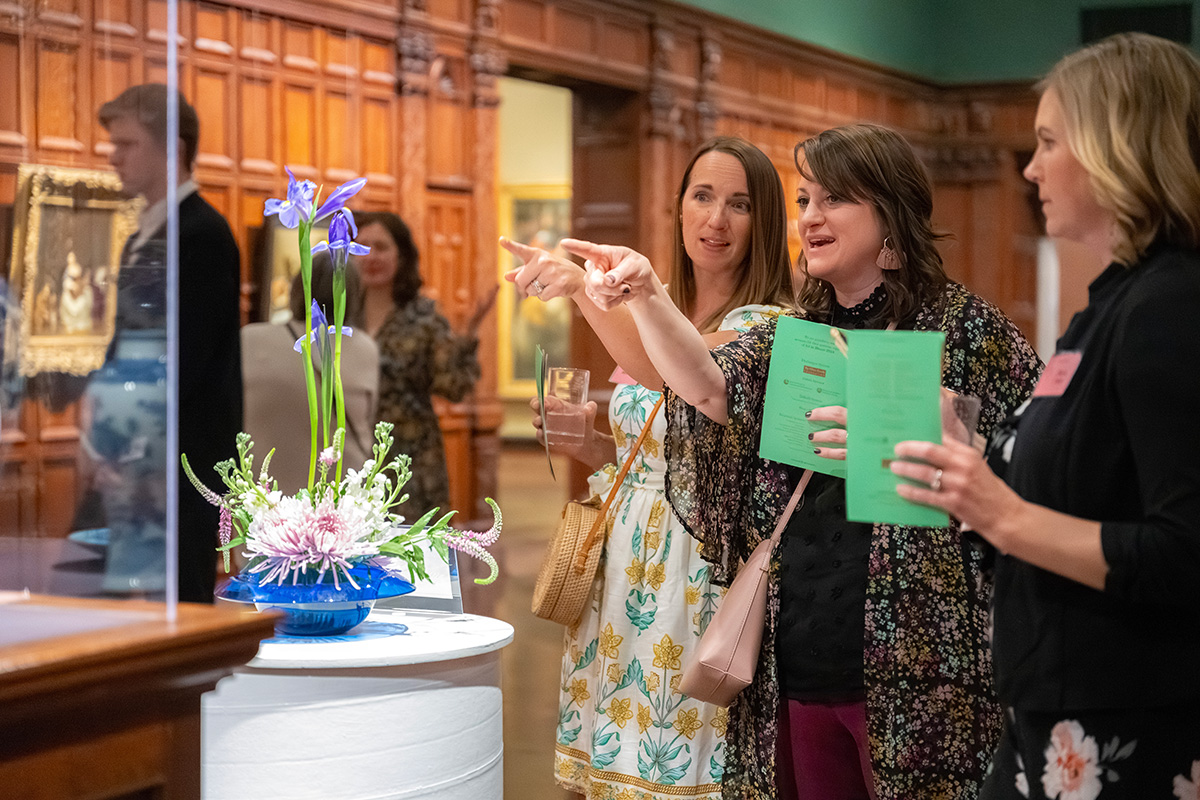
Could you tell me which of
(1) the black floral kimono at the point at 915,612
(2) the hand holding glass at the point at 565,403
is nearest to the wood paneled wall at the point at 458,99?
(2) the hand holding glass at the point at 565,403

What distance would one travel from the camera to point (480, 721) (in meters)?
2.11

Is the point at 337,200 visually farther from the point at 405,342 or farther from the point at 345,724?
the point at 405,342

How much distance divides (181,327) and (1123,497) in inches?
83.4

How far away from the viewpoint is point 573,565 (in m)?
2.81

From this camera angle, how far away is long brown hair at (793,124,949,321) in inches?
85.0

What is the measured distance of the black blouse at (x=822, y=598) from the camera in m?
2.04

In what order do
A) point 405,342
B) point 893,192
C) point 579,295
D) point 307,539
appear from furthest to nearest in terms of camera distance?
1. point 405,342
2. point 579,295
3. point 893,192
4. point 307,539

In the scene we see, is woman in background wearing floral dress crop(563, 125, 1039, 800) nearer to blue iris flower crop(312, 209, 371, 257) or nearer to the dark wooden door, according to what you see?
blue iris flower crop(312, 209, 371, 257)

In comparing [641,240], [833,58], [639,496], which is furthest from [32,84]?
[833,58]

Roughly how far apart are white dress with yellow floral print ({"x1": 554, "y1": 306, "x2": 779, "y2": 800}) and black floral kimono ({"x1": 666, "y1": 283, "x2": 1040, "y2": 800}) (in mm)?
469

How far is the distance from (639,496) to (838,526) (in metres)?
0.79

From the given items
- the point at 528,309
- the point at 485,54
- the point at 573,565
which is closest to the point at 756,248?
the point at 573,565

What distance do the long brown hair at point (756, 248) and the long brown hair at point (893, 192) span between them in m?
0.61

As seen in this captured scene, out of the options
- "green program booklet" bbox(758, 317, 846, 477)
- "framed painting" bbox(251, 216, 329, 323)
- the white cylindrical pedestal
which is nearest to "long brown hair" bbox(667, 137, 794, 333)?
"green program booklet" bbox(758, 317, 846, 477)
